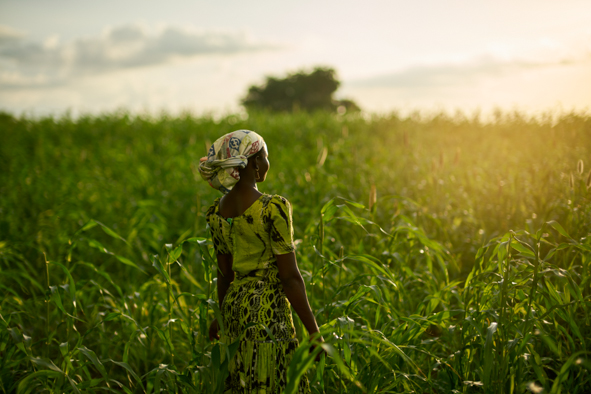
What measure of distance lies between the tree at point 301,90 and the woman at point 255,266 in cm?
A: 3542

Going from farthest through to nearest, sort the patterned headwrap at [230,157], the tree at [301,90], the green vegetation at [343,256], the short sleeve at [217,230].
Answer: the tree at [301,90], the green vegetation at [343,256], the short sleeve at [217,230], the patterned headwrap at [230,157]

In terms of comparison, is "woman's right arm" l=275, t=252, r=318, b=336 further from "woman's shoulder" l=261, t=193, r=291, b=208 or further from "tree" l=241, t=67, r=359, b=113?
"tree" l=241, t=67, r=359, b=113

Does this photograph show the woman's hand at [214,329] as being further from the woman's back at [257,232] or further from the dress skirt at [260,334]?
the woman's back at [257,232]

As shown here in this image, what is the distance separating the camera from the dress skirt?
6.07ft

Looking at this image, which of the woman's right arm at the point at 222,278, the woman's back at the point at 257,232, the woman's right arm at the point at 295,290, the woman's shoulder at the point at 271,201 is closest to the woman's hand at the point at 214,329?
the woman's right arm at the point at 222,278

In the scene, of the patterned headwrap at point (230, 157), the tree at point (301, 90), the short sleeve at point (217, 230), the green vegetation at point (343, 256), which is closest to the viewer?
the patterned headwrap at point (230, 157)

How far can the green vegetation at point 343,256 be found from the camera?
2.12 meters

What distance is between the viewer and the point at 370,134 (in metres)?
9.62

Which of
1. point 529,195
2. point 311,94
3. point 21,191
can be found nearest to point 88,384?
point 529,195

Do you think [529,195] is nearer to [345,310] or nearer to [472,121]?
[345,310]

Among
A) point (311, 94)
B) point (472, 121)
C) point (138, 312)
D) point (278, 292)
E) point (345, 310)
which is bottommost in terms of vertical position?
point (138, 312)

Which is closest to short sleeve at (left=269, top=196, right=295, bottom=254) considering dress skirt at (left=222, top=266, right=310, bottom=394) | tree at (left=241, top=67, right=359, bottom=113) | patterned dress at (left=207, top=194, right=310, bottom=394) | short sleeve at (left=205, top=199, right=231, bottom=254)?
patterned dress at (left=207, top=194, right=310, bottom=394)

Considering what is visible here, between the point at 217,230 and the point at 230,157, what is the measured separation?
0.44 metres

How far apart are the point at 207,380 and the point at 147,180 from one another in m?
A: 5.31
